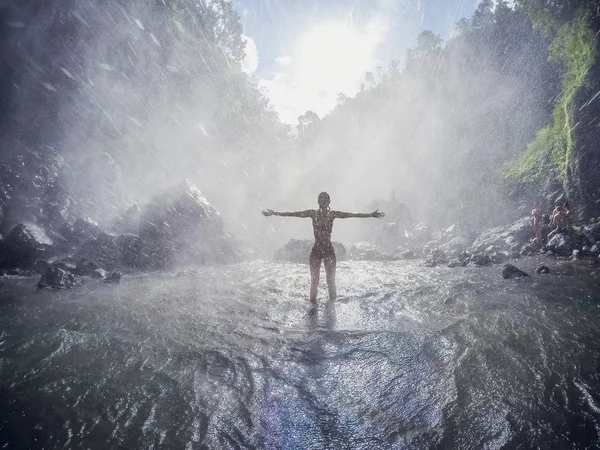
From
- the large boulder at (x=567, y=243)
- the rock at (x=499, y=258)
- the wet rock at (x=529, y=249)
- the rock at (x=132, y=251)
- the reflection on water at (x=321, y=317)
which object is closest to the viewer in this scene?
the reflection on water at (x=321, y=317)

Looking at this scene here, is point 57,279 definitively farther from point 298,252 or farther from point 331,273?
point 298,252

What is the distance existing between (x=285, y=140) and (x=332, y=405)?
189 ft

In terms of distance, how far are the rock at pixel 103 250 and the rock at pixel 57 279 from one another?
345 cm

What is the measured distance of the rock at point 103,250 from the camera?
12.3 meters

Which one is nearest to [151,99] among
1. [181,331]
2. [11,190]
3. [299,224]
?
[11,190]

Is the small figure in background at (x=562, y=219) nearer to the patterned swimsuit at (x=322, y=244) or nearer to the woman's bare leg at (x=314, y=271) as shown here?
the patterned swimsuit at (x=322, y=244)

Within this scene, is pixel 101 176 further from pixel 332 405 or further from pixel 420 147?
pixel 420 147

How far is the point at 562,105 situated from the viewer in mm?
16953

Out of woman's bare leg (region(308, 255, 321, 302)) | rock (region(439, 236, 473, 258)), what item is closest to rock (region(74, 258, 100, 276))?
woman's bare leg (region(308, 255, 321, 302))

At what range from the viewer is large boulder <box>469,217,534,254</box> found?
13.0 meters

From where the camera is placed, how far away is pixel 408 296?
685 cm

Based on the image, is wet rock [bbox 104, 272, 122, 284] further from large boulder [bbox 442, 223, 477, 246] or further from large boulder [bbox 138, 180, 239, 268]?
large boulder [bbox 442, 223, 477, 246]

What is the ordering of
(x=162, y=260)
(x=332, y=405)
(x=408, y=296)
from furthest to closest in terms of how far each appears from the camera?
1. (x=162, y=260)
2. (x=408, y=296)
3. (x=332, y=405)

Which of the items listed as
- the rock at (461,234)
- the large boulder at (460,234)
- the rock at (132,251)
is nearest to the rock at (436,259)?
the rock at (461,234)
